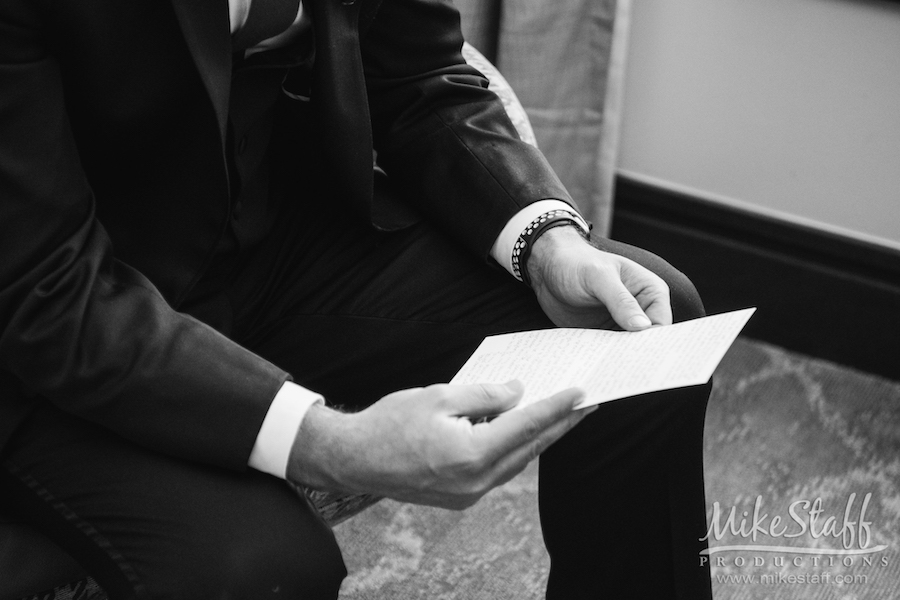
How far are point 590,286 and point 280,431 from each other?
0.35m

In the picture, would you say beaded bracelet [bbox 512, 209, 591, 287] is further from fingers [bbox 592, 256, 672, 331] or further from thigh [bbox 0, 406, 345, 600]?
thigh [bbox 0, 406, 345, 600]

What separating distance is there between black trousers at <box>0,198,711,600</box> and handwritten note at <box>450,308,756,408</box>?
3.2 inches

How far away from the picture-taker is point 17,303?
79 centimetres

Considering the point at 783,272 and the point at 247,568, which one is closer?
the point at 247,568

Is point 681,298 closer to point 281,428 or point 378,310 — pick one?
point 378,310

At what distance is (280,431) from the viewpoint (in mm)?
817

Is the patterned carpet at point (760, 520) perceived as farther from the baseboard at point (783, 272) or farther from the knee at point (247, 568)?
the knee at point (247, 568)

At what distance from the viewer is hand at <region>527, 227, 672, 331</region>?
938mm

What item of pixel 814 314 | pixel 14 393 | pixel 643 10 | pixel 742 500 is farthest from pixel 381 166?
pixel 814 314

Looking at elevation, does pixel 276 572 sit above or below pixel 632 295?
below

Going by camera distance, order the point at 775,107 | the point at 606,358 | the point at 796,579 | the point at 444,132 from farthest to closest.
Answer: the point at 775,107 < the point at 796,579 < the point at 444,132 < the point at 606,358

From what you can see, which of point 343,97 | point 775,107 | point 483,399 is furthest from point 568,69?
point 483,399

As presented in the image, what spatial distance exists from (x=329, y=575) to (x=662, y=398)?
361mm

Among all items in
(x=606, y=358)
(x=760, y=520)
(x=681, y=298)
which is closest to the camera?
(x=606, y=358)
